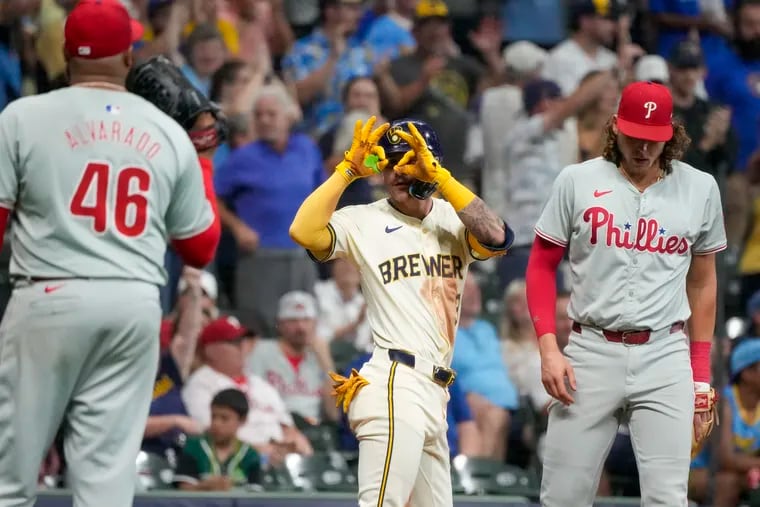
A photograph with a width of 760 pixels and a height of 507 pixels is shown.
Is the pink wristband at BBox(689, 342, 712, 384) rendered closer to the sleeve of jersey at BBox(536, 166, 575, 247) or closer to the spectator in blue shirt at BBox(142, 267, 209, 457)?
the sleeve of jersey at BBox(536, 166, 575, 247)

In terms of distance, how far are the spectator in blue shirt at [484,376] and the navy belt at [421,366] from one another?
3.44 m

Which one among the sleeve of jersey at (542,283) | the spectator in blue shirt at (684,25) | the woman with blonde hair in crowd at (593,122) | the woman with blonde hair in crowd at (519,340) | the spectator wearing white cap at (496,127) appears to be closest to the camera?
the sleeve of jersey at (542,283)

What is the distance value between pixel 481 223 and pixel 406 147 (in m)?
0.41

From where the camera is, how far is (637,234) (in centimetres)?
566

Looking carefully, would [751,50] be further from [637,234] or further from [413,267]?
[413,267]

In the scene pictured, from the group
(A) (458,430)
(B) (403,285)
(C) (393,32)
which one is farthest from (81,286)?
(C) (393,32)

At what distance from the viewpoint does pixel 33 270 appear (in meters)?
4.86

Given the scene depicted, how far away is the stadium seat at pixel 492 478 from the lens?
27.0ft

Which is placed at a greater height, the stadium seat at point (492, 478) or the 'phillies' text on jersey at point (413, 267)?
the 'phillies' text on jersey at point (413, 267)

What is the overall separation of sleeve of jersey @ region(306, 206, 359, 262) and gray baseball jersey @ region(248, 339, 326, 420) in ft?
12.1

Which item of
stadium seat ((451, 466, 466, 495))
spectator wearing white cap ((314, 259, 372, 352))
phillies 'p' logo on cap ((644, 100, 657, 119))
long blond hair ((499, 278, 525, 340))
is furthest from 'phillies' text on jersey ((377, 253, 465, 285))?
spectator wearing white cap ((314, 259, 372, 352))

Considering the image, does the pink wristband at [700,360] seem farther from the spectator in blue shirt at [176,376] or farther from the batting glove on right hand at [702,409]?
the spectator in blue shirt at [176,376]

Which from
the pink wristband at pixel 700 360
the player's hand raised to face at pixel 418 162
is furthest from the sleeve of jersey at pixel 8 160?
the pink wristband at pixel 700 360

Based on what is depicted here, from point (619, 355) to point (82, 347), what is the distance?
205 cm
